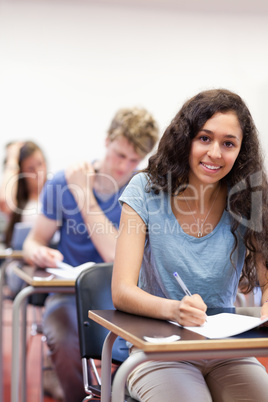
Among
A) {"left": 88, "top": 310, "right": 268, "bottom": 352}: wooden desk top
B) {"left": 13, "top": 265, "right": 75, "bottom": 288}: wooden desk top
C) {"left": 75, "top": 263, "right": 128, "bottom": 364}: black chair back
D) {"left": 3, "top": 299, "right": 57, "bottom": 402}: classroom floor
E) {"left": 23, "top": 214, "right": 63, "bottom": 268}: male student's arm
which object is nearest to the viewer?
{"left": 88, "top": 310, "right": 268, "bottom": 352}: wooden desk top

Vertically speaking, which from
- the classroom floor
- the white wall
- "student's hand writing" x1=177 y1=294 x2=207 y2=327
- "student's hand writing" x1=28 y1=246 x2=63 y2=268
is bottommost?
the classroom floor

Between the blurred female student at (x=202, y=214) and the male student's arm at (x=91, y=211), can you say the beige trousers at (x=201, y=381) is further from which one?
the male student's arm at (x=91, y=211)

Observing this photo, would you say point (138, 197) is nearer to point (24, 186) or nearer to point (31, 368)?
point (31, 368)

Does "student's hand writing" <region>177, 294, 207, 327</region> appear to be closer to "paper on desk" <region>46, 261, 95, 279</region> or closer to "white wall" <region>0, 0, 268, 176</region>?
"paper on desk" <region>46, 261, 95, 279</region>

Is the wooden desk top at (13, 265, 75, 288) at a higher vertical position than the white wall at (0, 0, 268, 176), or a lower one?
lower

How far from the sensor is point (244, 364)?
4.34 ft

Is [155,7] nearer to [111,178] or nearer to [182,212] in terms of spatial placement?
[111,178]

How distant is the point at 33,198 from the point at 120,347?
2.45 metres

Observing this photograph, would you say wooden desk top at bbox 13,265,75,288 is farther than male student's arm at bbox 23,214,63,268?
No

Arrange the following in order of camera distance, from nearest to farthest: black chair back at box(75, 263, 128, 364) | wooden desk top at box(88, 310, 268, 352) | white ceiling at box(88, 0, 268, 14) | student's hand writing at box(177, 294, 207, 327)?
wooden desk top at box(88, 310, 268, 352) < student's hand writing at box(177, 294, 207, 327) < black chair back at box(75, 263, 128, 364) < white ceiling at box(88, 0, 268, 14)

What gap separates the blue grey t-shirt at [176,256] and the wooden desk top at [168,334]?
26 cm

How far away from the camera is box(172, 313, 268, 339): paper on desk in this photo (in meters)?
1.06

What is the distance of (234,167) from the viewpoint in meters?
1.59

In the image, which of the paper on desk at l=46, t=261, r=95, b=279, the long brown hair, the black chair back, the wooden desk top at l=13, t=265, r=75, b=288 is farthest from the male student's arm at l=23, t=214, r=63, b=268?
the long brown hair
